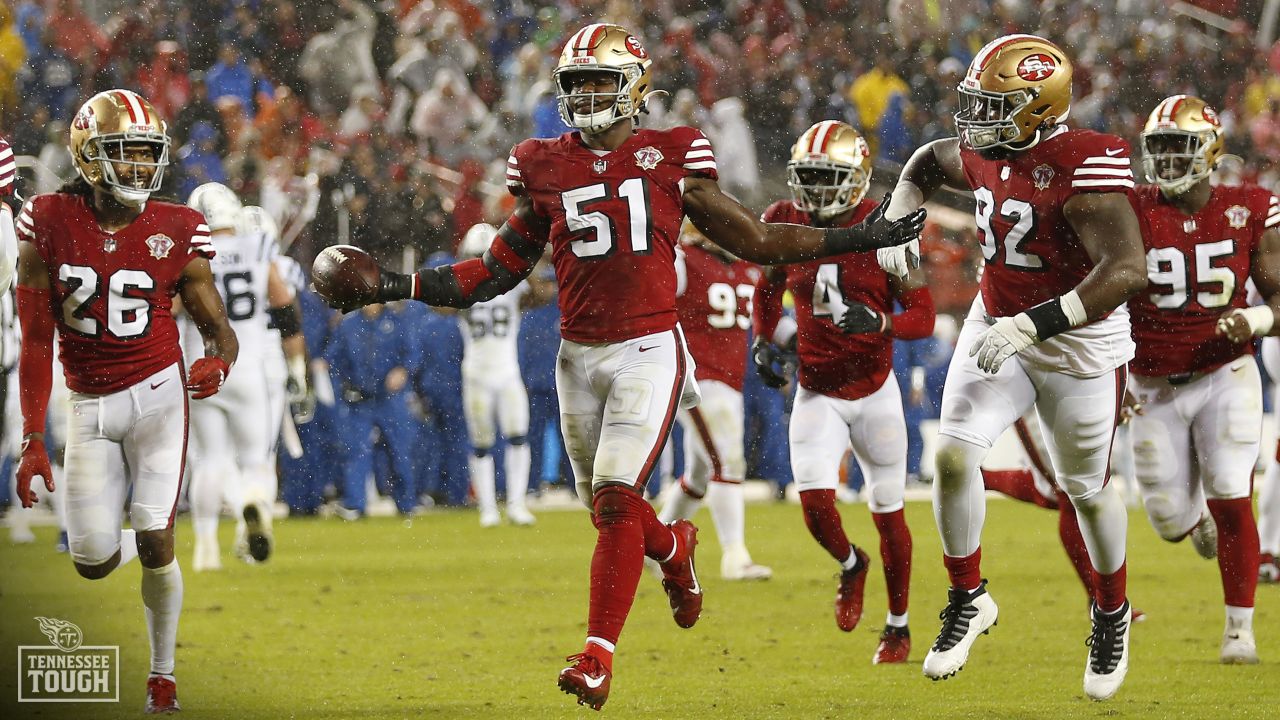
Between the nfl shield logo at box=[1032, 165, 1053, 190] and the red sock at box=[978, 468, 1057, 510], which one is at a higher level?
the nfl shield logo at box=[1032, 165, 1053, 190]

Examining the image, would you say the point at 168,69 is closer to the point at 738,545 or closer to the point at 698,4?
the point at 698,4

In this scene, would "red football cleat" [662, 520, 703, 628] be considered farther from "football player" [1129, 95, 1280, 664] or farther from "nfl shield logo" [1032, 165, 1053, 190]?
"football player" [1129, 95, 1280, 664]

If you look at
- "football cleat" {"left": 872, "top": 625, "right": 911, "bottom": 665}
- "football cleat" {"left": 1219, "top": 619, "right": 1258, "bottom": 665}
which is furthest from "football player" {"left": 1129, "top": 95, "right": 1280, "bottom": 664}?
"football cleat" {"left": 872, "top": 625, "right": 911, "bottom": 665}

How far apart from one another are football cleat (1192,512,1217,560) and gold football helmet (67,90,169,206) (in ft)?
12.7

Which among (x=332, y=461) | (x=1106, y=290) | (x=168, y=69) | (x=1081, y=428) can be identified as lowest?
(x=332, y=461)

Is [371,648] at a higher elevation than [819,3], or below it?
below

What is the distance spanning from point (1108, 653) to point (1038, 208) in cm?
138

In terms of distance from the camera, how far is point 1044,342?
529 cm

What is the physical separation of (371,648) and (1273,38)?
12.7 meters

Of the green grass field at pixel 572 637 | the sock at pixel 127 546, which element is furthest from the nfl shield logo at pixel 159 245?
the green grass field at pixel 572 637

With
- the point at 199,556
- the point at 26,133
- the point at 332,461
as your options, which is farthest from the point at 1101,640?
the point at 26,133

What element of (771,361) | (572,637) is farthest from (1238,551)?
(572,637)

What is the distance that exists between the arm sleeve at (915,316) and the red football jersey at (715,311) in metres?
2.13

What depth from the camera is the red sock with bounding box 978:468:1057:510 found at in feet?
23.6
